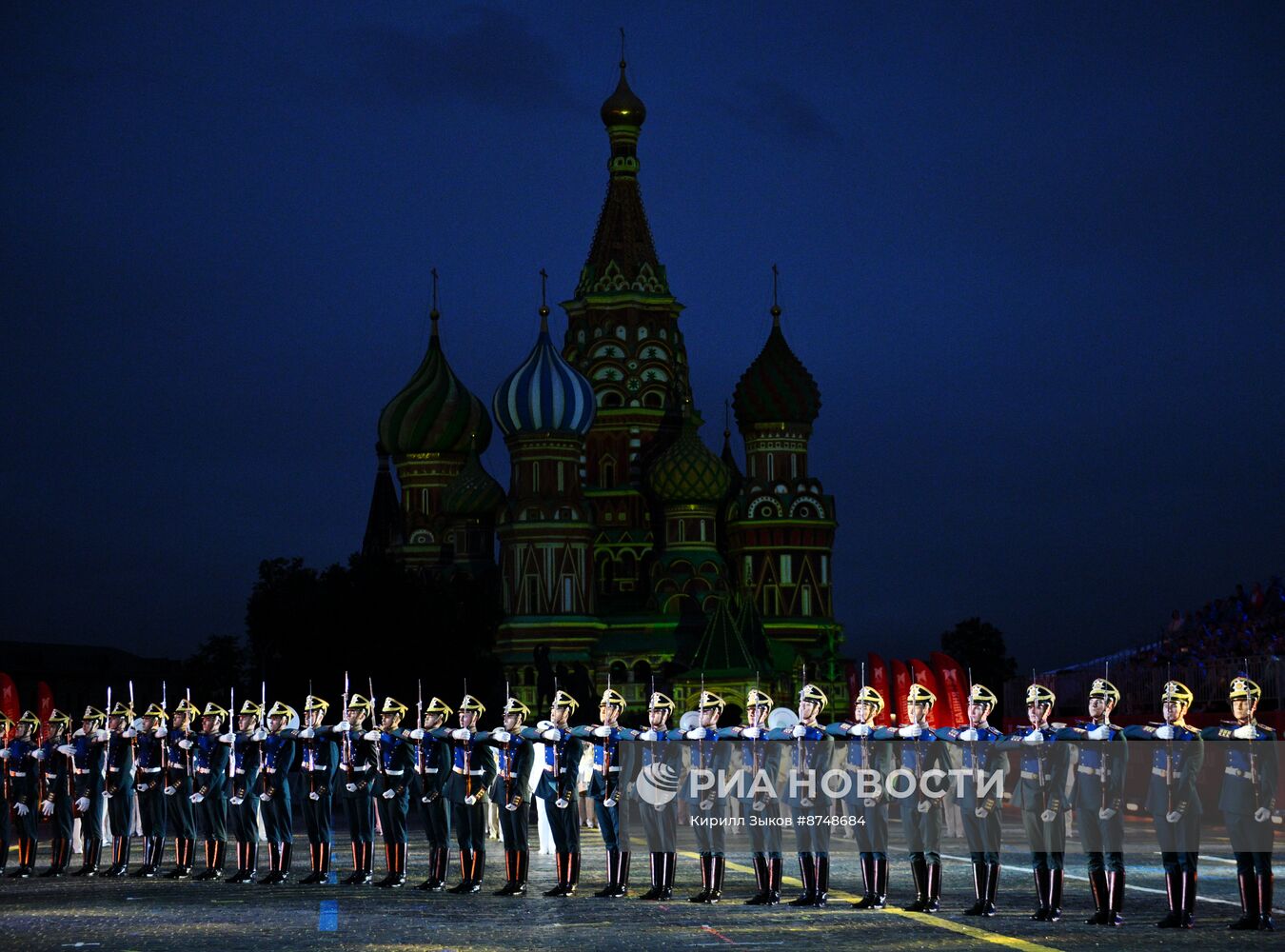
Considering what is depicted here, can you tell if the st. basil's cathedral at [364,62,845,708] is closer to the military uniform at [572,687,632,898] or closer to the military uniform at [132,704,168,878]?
the military uniform at [132,704,168,878]

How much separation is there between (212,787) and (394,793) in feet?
9.00

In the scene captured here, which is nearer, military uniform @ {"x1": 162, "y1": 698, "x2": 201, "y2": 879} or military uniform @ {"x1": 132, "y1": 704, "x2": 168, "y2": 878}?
military uniform @ {"x1": 162, "y1": 698, "x2": 201, "y2": 879}

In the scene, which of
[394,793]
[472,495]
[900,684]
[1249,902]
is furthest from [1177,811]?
[472,495]

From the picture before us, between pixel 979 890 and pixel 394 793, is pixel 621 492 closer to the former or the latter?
pixel 394 793

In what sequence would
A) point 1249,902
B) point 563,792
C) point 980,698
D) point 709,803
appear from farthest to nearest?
point 563,792
point 709,803
point 980,698
point 1249,902

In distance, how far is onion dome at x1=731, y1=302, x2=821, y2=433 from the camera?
83.9m

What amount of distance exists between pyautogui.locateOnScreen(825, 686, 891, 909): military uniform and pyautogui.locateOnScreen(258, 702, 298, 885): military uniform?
250 inches

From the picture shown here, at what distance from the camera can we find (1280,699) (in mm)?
31469

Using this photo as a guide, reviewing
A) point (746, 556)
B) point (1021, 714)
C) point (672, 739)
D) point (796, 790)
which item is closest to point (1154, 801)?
point (796, 790)

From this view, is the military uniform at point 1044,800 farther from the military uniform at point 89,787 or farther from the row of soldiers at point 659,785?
the military uniform at point 89,787

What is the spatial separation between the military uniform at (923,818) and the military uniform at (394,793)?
208 inches

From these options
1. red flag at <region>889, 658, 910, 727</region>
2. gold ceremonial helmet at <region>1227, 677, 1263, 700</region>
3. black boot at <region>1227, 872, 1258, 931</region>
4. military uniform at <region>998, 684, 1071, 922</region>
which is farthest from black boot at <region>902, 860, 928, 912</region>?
red flag at <region>889, 658, 910, 727</region>

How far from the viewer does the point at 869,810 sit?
17.2 m

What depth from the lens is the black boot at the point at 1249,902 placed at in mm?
15383
